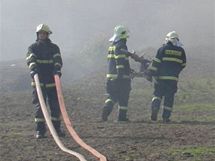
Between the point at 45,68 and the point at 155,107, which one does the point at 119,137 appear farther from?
the point at 155,107

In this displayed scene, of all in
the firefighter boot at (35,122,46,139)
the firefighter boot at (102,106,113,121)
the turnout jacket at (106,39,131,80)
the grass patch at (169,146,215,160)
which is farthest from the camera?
the firefighter boot at (102,106,113,121)

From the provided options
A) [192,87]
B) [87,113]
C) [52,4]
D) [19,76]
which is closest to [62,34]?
[52,4]

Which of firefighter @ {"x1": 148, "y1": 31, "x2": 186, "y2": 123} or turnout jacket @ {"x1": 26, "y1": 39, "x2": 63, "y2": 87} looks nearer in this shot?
turnout jacket @ {"x1": 26, "y1": 39, "x2": 63, "y2": 87}

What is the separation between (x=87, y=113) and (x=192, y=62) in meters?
9.03

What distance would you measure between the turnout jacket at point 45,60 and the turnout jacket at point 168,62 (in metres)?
2.32

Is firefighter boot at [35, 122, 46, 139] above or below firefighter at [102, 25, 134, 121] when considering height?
below

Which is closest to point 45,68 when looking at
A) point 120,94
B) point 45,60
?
point 45,60

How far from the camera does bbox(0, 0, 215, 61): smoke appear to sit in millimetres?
31172

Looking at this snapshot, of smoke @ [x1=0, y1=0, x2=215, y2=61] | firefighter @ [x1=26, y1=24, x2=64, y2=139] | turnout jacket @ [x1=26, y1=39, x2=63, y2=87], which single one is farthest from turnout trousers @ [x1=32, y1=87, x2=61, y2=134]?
smoke @ [x1=0, y1=0, x2=215, y2=61]

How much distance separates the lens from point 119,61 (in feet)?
36.3

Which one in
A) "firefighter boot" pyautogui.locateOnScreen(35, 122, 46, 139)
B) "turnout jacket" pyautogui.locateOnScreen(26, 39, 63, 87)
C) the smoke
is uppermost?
the smoke

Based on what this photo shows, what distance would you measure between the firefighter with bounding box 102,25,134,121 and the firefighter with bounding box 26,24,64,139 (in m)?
1.92

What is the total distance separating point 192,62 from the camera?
20812 millimetres

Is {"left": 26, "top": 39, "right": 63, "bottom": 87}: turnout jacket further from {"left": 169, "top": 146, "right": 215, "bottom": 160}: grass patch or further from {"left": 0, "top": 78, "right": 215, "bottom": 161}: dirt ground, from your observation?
{"left": 169, "top": 146, "right": 215, "bottom": 160}: grass patch
